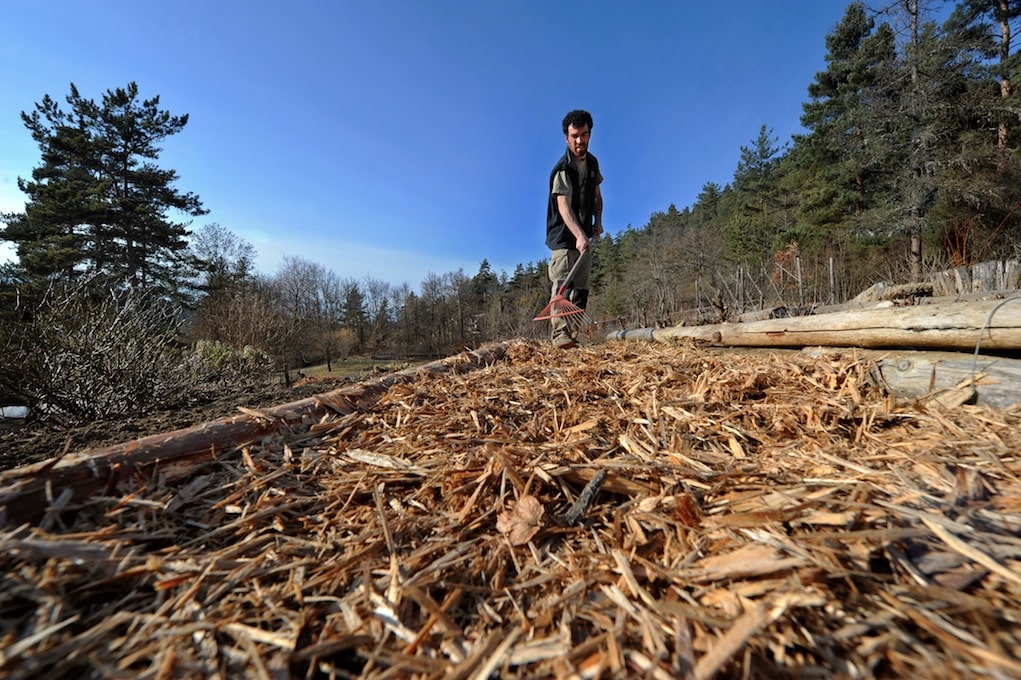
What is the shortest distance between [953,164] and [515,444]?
19.6 m

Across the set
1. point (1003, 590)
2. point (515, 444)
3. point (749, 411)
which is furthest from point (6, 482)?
point (749, 411)

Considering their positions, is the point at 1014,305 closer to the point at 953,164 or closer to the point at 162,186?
the point at 953,164

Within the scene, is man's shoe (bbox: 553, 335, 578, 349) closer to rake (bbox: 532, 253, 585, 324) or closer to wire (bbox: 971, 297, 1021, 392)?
rake (bbox: 532, 253, 585, 324)

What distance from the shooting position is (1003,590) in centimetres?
63

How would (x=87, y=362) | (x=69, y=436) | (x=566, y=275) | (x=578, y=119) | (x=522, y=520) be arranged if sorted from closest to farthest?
(x=522, y=520), (x=69, y=436), (x=87, y=362), (x=578, y=119), (x=566, y=275)

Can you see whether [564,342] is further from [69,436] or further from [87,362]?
[87,362]

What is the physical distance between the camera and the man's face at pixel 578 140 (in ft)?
13.0

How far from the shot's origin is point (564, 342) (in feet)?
12.8

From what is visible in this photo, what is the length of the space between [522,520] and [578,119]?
4118 millimetres

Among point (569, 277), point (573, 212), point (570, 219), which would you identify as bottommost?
point (569, 277)

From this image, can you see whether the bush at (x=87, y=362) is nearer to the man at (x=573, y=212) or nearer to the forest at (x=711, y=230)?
the forest at (x=711, y=230)

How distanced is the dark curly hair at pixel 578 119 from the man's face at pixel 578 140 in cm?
3

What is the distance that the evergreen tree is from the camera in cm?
1586

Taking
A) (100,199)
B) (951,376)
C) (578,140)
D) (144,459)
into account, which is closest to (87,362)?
(144,459)
